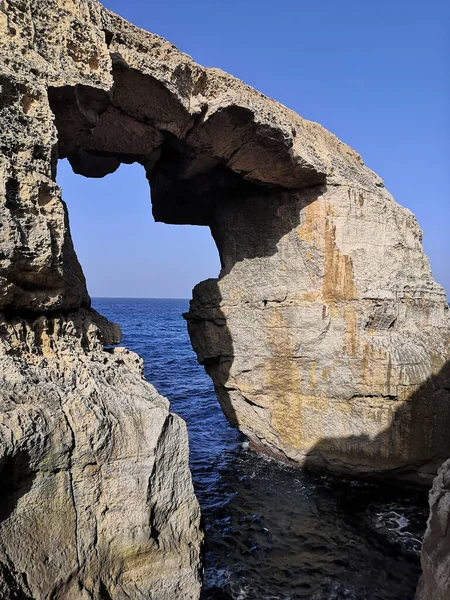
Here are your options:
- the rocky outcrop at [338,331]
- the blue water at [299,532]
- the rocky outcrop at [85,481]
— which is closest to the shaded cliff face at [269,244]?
the rocky outcrop at [338,331]

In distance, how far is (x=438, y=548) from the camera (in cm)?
443

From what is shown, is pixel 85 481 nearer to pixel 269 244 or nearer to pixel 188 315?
pixel 269 244

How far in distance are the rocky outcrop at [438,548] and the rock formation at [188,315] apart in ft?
8.03

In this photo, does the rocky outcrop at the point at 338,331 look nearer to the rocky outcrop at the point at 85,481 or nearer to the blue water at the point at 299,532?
the blue water at the point at 299,532

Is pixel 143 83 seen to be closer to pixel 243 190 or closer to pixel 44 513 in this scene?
pixel 243 190

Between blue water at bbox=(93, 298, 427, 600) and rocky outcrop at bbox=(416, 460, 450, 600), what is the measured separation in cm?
179

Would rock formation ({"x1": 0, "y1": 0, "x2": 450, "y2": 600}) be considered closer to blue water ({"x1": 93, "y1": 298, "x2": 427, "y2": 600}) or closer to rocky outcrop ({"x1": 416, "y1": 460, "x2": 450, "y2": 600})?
blue water ({"x1": 93, "y1": 298, "x2": 427, "y2": 600})

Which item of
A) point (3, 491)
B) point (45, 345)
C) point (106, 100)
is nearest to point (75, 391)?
point (45, 345)

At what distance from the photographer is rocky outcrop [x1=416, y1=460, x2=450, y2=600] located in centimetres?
422

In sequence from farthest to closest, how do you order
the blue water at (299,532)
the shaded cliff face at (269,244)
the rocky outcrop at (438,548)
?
the blue water at (299,532), the shaded cliff face at (269,244), the rocky outcrop at (438,548)

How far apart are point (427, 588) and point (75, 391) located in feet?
13.6

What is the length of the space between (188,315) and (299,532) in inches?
218

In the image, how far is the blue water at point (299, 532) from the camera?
6137mm

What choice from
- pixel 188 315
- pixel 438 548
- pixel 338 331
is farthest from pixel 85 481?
pixel 188 315
